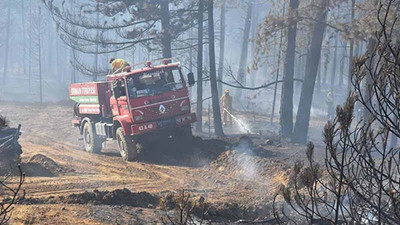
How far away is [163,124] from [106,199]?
5.36 metres

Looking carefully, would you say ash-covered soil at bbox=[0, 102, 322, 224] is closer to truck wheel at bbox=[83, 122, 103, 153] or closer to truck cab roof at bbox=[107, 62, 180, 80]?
truck wheel at bbox=[83, 122, 103, 153]

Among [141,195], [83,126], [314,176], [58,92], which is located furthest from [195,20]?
[58,92]

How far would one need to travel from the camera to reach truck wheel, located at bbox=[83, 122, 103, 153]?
17250mm

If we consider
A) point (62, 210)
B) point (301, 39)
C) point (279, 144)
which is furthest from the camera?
point (301, 39)

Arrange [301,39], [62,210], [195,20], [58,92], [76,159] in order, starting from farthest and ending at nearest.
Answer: [58,92]
[301,39]
[195,20]
[76,159]
[62,210]

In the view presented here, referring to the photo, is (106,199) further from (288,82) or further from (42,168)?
(288,82)

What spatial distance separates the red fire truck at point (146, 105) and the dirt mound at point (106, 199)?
4670 mm

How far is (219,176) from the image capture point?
13.0m

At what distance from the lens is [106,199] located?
9.35m

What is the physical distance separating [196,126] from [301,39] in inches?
281

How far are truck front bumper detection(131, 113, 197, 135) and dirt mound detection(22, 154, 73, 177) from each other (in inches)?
92.1

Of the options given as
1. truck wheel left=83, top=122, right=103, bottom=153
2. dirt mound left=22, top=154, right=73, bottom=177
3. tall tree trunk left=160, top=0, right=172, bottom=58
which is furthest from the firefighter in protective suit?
dirt mound left=22, top=154, right=73, bottom=177

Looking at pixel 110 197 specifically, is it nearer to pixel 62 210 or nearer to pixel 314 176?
pixel 62 210

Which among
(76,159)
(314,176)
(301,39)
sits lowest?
(76,159)
